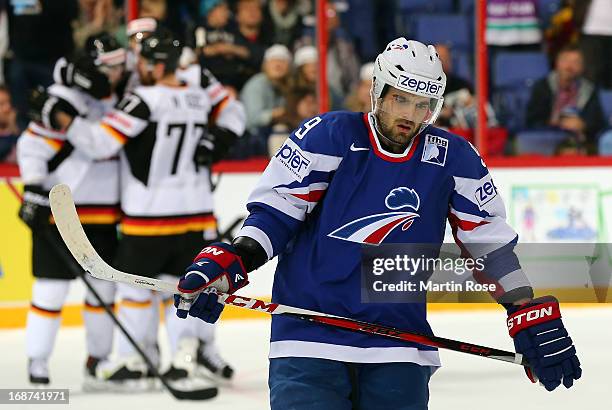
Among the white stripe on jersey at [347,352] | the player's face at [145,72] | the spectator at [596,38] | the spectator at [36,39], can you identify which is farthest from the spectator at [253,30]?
the white stripe on jersey at [347,352]

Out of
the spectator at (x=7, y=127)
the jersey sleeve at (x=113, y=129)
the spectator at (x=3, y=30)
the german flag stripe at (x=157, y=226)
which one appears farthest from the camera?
the spectator at (x=3, y=30)

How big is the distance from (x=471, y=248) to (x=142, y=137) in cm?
226

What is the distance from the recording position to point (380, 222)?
8.28 ft

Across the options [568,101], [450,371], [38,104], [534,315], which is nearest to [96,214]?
[38,104]

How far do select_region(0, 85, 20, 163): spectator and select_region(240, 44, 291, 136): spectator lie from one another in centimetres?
110

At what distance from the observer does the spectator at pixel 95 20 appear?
21.5ft

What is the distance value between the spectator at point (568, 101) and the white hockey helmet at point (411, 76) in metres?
4.28

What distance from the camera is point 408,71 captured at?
2.54 m

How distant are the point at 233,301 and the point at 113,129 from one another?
2.21 meters

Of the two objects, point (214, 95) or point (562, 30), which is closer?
point (214, 95)

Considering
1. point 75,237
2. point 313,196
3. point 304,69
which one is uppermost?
point 313,196

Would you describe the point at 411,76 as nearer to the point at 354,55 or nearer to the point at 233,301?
the point at 233,301

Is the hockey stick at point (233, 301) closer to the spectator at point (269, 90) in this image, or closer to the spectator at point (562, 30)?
the spectator at point (269, 90)

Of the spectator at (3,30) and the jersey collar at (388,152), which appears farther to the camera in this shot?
the spectator at (3,30)
